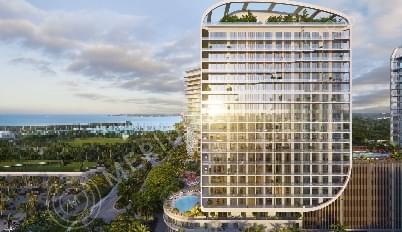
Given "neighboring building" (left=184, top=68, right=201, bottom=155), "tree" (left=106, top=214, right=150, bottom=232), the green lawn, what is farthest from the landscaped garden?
the green lawn

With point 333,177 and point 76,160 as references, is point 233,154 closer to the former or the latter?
point 333,177

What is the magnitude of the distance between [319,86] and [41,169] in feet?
296

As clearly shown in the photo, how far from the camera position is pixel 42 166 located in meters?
130

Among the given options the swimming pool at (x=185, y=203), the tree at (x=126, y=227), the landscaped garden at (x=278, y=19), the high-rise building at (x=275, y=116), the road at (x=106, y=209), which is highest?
the landscaped garden at (x=278, y=19)

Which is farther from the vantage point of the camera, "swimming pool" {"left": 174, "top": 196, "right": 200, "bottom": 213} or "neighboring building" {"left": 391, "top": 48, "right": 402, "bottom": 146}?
"neighboring building" {"left": 391, "top": 48, "right": 402, "bottom": 146}

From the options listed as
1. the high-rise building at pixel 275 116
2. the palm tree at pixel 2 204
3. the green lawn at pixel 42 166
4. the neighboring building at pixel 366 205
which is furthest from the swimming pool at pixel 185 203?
the green lawn at pixel 42 166

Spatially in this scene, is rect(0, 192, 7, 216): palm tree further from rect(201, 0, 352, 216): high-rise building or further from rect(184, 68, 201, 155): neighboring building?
rect(184, 68, 201, 155): neighboring building

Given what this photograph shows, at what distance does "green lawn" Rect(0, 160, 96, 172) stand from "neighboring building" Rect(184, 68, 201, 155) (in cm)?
3379

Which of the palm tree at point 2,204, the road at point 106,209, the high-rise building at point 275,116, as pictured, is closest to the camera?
the high-rise building at point 275,116

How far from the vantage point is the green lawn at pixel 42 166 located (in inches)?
4776

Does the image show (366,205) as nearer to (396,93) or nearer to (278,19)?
(278,19)

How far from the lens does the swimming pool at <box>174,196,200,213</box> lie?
67.4 metres

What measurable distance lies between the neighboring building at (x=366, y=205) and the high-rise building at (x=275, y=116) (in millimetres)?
1753

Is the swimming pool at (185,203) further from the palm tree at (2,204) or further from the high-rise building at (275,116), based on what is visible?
the palm tree at (2,204)
